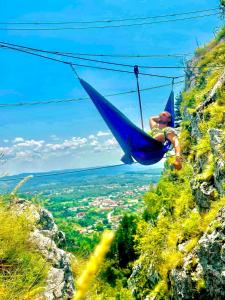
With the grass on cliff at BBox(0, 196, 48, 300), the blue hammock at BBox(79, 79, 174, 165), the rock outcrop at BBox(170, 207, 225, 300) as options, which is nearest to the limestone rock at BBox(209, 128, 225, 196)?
the rock outcrop at BBox(170, 207, 225, 300)

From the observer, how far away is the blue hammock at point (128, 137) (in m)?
6.53

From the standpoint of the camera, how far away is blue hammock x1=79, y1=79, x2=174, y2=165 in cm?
653

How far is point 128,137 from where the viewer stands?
22.5ft

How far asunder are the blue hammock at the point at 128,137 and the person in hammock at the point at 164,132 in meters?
0.16

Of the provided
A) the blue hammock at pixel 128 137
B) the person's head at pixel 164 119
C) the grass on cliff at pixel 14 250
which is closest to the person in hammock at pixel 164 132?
the person's head at pixel 164 119

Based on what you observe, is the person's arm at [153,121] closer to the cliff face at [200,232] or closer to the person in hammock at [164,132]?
the person in hammock at [164,132]

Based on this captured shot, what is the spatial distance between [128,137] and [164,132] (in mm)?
710

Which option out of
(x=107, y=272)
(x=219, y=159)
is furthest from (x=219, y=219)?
(x=107, y=272)

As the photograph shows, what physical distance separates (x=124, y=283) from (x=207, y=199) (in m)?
17.4

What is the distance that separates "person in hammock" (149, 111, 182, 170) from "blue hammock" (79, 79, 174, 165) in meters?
0.16

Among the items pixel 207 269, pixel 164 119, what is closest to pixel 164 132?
pixel 164 119

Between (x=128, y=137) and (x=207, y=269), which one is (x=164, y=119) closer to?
(x=128, y=137)

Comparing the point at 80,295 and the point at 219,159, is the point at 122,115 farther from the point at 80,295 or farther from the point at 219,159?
the point at 80,295

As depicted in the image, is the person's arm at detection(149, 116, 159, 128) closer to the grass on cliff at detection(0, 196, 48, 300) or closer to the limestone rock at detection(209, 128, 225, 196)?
the limestone rock at detection(209, 128, 225, 196)
